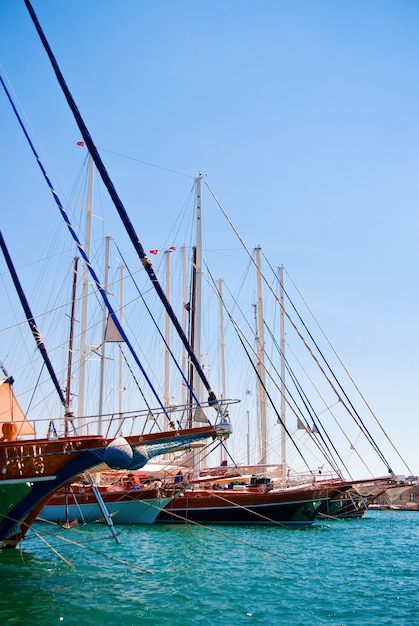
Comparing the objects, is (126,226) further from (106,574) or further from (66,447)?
(106,574)

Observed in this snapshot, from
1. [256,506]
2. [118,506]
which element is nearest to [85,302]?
[118,506]

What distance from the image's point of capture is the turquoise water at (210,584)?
12.2 metres

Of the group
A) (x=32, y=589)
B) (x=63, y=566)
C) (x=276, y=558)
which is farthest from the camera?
(x=276, y=558)

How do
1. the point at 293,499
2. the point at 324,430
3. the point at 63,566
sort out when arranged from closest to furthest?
the point at 63,566 < the point at 293,499 < the point at 324,430

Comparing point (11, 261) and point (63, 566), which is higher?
point (11, 261)

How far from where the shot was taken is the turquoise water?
39.9ft

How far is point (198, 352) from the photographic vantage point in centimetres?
3231

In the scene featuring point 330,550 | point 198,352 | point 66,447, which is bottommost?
point 330,550

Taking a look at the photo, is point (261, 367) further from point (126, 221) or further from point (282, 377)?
point (126, 221)

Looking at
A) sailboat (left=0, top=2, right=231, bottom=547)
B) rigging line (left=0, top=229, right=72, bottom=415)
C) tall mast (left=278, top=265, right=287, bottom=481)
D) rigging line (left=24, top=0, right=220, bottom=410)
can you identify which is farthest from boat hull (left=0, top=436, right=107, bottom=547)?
tall mast (left=278, top=265, right=287, bottom=481)

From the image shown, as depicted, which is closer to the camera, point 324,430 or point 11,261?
point 11,261

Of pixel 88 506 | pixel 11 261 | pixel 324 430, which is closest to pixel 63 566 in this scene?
pixel 11 261

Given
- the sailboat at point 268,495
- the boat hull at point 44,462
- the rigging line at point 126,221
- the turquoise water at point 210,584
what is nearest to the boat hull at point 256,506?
the sailboat at point 268,495

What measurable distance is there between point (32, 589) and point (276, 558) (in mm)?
8986
